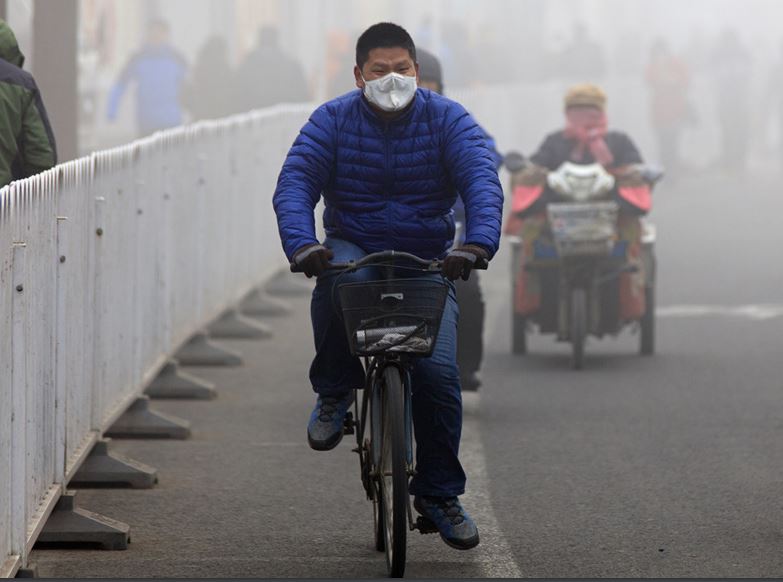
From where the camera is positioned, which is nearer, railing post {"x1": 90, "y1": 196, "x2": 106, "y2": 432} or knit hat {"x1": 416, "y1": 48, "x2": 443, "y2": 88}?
railing post {"x1": 90, "y1": 196, "x2": 106, "y2": 432}

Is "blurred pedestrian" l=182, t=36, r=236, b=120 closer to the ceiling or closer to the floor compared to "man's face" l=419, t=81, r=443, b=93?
closer to the ceiling

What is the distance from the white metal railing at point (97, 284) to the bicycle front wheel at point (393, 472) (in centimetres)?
110

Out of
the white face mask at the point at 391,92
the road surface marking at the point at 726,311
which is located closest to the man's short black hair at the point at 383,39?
the white face mask at the point at 391,92

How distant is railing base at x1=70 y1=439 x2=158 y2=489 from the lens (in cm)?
937

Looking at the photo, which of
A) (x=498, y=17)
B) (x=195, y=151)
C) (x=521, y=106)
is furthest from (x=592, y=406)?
(x=498, y=17)

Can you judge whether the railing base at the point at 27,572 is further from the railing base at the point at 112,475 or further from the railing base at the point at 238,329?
the railing base at the point at 238,329

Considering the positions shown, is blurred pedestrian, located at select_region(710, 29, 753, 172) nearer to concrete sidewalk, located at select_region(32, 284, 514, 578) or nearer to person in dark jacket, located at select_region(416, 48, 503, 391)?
concrete sidewalk, located at select_region(32, 284, 514, 578)

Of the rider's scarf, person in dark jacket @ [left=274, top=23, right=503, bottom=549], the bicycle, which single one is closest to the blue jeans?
person in dark jacket @ [left=274, top=23, right=503, bottom=549]

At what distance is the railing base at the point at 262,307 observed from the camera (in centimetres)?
1633

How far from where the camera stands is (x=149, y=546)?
8211mm

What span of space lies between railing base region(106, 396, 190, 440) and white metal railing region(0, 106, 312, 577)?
0.08m

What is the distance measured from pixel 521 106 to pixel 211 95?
30.7 feet

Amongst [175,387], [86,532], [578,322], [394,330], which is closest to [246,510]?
[86,532]

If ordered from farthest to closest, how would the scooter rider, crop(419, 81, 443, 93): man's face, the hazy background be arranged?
the hazy background < the scooter rider < crop(419, 81, 443, 93): man's face
